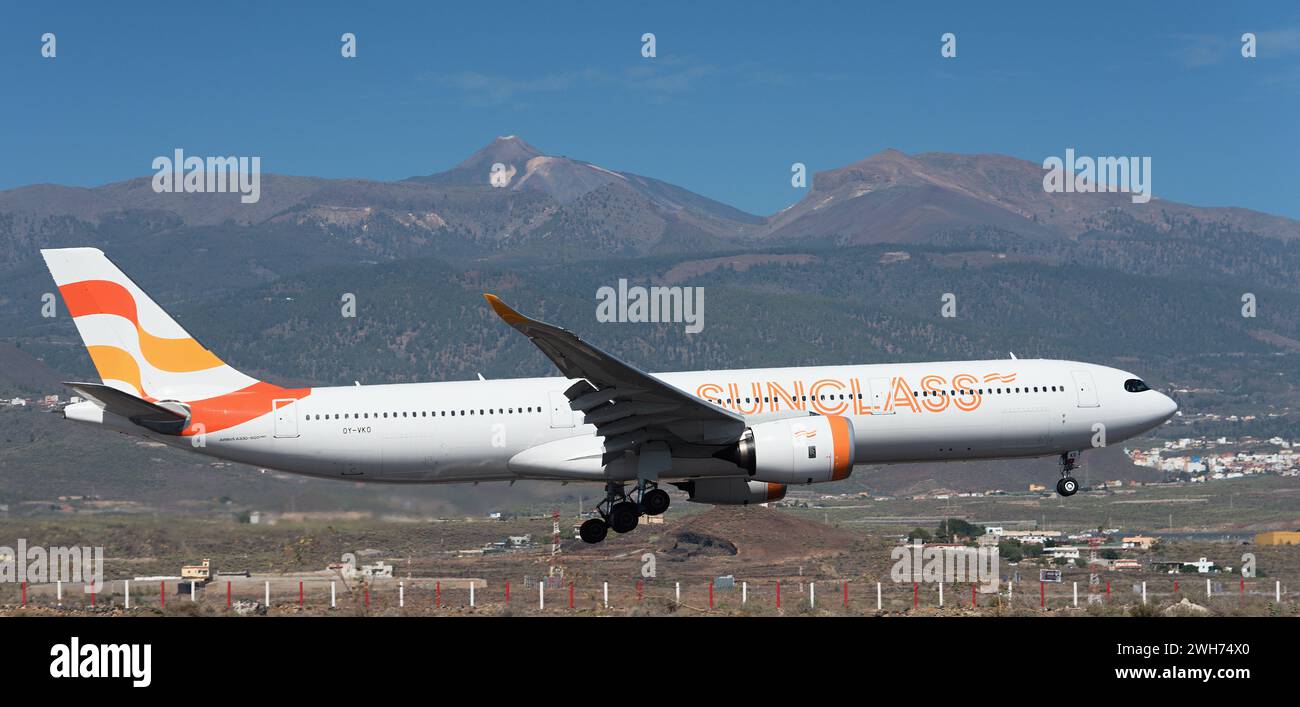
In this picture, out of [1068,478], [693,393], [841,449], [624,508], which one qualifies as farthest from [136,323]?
[1068,478]

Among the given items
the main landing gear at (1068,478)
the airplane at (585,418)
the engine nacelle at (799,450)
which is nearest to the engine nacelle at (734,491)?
the airplane at (585,418)

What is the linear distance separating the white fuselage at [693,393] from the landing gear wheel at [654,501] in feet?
2.01

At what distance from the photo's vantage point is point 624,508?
3947cm

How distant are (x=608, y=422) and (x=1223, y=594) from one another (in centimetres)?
2215

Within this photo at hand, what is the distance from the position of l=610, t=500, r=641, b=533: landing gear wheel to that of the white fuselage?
87cm

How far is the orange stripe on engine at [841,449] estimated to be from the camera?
37.6 m

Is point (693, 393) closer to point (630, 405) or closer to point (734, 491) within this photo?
point (630, 405)

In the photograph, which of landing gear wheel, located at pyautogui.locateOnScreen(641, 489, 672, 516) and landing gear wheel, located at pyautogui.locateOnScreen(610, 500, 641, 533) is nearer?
landing gear wheel, located at pyautogui.locateOnScreen(641, 489, 672, 516)

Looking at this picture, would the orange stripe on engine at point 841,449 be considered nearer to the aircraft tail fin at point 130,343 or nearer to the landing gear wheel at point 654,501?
the landing gear wheel at point 654,501

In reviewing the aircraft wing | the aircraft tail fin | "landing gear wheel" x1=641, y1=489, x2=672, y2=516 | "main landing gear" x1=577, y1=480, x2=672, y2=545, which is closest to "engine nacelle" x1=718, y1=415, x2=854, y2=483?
the aircraft wing

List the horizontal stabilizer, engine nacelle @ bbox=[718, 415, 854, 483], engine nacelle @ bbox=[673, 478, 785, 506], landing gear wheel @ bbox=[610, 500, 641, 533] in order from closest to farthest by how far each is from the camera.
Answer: the horizontal stabilizer
engine nacelle @ bbox=[718, 415, 854, 483]
landing gear wheel @ bbox=[610, 500, 641, 533]
engine nacelle @ bbox=[673, 478, 785, 506]

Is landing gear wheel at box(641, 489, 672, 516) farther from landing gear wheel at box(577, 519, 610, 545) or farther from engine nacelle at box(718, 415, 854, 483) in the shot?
engine nacelle at box(718, 415, 854, 483)

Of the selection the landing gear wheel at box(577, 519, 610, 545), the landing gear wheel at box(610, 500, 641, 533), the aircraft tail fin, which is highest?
the aircraft tail fin

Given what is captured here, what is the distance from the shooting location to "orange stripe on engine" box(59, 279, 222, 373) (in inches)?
1596
